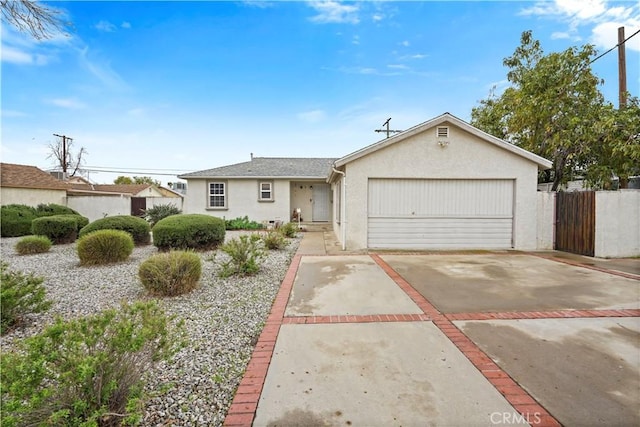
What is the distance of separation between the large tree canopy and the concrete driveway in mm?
6883

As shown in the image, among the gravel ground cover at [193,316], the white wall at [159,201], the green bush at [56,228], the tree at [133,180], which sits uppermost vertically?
the tree at [133,180]

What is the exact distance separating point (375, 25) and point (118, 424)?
1281 cm

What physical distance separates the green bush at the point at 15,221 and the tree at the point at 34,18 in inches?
586

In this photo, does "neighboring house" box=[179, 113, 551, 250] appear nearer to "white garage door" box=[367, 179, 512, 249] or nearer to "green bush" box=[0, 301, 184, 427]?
"white garage door" box=[367, 179, 512, 249]

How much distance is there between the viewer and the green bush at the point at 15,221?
13805mm

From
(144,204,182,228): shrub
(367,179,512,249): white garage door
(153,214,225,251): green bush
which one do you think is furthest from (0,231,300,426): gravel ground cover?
(144,204,182,228): shrub

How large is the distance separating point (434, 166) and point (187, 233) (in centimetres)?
800

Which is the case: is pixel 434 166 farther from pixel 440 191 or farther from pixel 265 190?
pixel 265 190

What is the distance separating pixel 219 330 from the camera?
3.86 meters

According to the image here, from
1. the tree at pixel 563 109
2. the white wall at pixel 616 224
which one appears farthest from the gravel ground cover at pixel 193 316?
the tree at pixel 563 109

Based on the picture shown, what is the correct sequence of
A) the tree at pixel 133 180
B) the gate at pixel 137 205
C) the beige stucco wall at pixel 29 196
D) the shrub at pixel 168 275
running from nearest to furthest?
1. the shrub at pixel 168 275
2. the beige stucco wall at pixel 29 196
3. the gate at pixel 137 205
4. the tree at pixel 133 180

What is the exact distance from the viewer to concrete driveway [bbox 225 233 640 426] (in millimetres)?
2275

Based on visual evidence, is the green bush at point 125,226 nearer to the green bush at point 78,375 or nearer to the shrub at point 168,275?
the shrub at point 168,275

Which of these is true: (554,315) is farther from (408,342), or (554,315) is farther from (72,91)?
(72,91)
